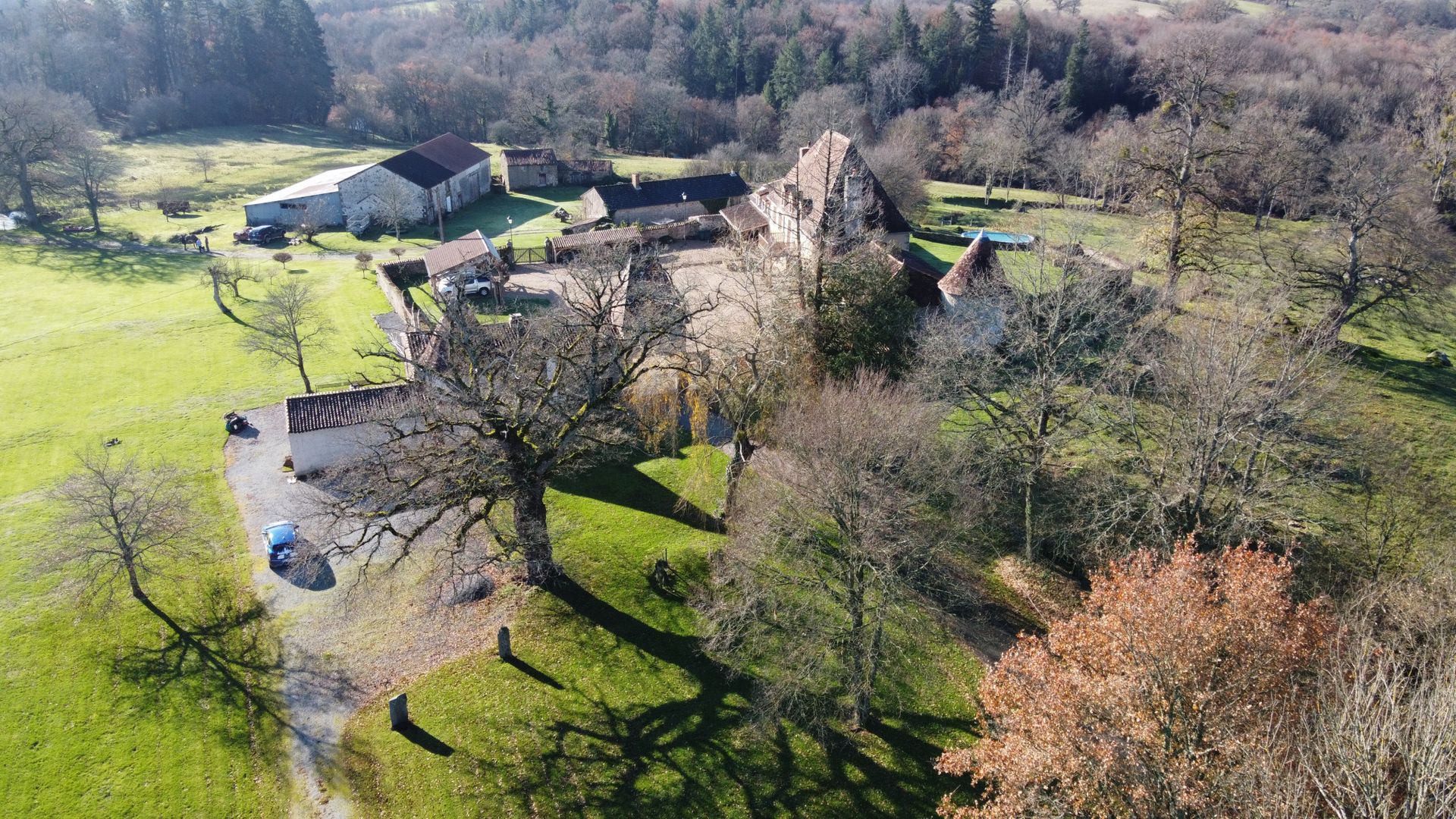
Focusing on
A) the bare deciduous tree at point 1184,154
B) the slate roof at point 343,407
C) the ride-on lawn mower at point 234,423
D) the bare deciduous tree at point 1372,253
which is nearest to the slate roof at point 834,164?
the bare deciduous tree at point 1184,154

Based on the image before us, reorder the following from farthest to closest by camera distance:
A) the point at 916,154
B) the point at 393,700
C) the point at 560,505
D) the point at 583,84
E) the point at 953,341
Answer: the point at 583,84 < the point at 916,154 < the point at 560,505 < the point at 953,341 < the point at 393,700

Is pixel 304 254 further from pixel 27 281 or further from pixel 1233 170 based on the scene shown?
pixel 1233 170

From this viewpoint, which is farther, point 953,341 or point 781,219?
point 781,219

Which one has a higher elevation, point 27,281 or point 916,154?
point 916,154

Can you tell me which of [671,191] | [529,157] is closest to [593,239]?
[671,191]

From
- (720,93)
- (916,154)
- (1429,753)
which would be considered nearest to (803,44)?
(720,93)

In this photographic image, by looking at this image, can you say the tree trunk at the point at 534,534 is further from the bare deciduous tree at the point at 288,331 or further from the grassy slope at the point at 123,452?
the bare deciduous tree at the point at 288,331
